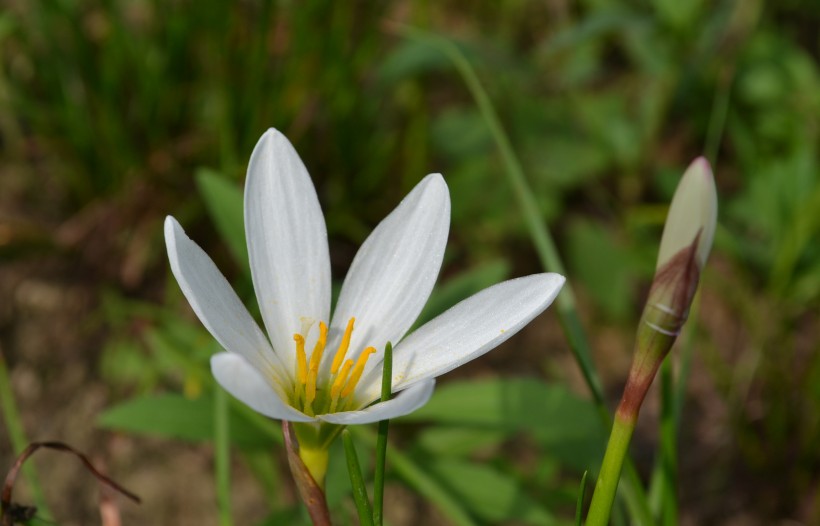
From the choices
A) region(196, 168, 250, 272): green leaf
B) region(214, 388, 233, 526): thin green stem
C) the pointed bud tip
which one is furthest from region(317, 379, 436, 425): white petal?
region(196, 168, 250, 272): green leaf

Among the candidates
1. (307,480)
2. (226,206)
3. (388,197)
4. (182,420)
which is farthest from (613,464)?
(388,197)

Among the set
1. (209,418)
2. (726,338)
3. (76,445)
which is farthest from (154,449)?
(726,338)

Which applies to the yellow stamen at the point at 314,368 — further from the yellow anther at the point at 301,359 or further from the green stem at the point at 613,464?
the green stem at the point at 613,464

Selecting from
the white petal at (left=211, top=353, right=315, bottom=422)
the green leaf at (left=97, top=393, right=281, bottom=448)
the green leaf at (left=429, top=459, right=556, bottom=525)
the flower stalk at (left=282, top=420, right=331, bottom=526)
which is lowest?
the green leaf at (left=429, top=459, right=556, bottom=525)

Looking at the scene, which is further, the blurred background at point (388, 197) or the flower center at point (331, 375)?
the blurred background at point (388, 197)

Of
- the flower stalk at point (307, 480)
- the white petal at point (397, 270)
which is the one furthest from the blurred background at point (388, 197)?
the flower stalk at point (307, 480)

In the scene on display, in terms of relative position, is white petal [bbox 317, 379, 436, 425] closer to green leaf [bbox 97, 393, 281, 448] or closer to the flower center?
the flower center

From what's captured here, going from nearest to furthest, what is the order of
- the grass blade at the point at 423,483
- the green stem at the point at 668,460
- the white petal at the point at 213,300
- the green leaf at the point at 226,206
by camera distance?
the white petal at the point at 213,300 → the green stem at the point at 668,460 → the grass blade at the point at 423,483 → the green leaf at the point at 226,206
